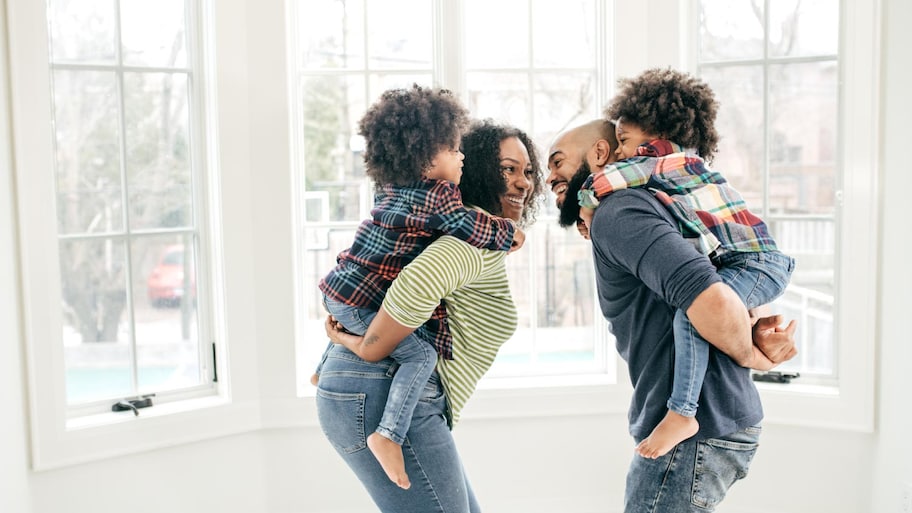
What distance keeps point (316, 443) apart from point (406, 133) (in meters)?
1.73

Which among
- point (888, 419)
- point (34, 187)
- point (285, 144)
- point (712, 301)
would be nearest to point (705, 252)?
point (712, 301)

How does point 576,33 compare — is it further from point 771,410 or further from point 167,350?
point 167,350

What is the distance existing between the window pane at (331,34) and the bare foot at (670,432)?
6.97 feet

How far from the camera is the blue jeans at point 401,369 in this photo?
65.9 inches

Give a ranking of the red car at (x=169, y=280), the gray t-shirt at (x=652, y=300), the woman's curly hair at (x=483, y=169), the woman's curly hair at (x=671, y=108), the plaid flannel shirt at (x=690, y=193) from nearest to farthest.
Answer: the gray t-shirt at (x=652, y=300), the plaid flannel shirt at (x=690, y=193), the woman's curly hair at (x=671, y=108), the woman's curly hair at (x=483, y=169), the red car at (x=169, y=280)

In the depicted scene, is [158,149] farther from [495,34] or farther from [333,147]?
[495,34]

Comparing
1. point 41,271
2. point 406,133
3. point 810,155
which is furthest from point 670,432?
point 41,271

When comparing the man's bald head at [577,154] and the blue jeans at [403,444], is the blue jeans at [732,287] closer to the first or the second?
the man's bald head at [577,154]

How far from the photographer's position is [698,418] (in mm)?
1608

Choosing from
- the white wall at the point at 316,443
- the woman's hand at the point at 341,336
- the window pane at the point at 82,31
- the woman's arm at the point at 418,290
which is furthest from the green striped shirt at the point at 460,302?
the window pane at the point at 82,31

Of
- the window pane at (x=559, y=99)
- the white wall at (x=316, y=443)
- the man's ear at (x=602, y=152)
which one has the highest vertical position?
the window pane at (x=559, y=99)

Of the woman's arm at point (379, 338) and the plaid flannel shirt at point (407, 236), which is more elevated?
the plaid flannel shirt at point (407, 236)

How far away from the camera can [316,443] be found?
319 cm

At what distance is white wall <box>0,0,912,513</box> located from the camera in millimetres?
2744
